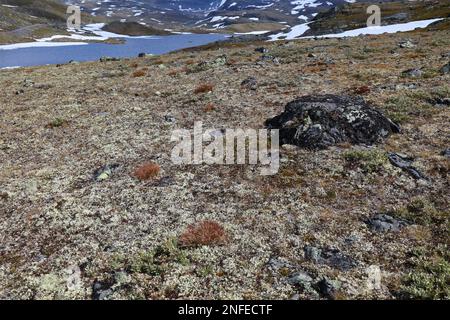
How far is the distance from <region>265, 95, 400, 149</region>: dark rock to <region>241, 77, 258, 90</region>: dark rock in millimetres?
10989

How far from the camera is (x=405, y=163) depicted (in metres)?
16.9

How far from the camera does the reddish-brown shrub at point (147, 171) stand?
17641 millimetres

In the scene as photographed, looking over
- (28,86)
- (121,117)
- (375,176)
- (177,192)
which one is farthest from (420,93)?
Result: (28,86)

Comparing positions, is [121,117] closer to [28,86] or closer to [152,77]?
[152,77]

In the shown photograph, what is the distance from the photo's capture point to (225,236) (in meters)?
13.0

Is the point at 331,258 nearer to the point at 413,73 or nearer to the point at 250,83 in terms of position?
the point at 250,83

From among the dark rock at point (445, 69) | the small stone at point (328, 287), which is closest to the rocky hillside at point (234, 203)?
the small stone at point (328, 287)

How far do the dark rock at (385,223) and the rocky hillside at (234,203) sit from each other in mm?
68

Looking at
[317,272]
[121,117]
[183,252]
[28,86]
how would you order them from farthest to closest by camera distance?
1. [28,86]
2. [121,117]
3. [183,252]
4. [317,272]

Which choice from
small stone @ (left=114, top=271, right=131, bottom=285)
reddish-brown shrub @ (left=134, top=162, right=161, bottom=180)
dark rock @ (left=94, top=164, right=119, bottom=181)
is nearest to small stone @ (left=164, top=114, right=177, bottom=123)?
dark rock @ (left=94, top=164, right=119, bottom=181)

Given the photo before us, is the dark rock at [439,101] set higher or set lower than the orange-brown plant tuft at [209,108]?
higher

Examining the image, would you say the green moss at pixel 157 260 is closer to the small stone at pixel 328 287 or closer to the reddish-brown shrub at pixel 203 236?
the reddish-brown shrub at pixel 203 236
